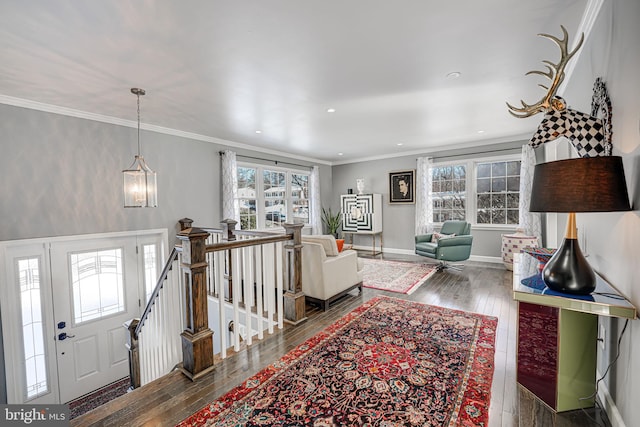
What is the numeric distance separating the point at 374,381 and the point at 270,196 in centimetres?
484

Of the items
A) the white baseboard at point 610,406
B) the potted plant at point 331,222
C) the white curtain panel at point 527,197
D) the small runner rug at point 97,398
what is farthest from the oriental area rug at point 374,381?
Result: the potted plant at point 331,222

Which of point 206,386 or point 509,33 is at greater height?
point 509,33

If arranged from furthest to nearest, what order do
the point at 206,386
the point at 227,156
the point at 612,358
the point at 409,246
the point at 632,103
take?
the point at 409,246, the point at 227,156, the point at 206,386, the point at 612,358, the point at 632,103

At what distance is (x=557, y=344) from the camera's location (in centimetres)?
165

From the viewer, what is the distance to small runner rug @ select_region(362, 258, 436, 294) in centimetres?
414

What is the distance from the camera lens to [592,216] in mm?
1989

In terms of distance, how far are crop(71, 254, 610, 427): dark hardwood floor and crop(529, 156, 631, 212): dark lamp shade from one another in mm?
1299

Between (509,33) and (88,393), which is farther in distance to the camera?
(88,393)

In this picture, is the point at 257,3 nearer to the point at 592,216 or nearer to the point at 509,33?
the point at 509,33

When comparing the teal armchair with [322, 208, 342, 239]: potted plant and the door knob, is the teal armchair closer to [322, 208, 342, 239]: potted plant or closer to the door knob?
[322, 208, 342, 239]: potted plant

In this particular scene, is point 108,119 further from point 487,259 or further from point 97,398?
point 487,259

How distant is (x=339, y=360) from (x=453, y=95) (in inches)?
123

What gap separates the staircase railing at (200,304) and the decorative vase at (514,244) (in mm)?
4049

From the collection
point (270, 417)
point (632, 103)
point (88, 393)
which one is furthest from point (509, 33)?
point (88, 393)
